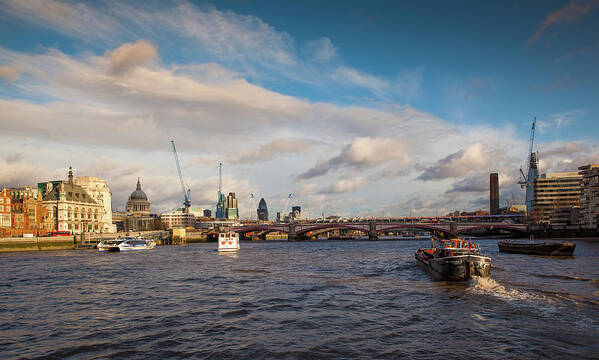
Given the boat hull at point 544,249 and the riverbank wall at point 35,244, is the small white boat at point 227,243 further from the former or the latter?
the boat hull at point 544,249

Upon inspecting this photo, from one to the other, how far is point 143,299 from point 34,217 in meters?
145

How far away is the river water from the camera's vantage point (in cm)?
2141

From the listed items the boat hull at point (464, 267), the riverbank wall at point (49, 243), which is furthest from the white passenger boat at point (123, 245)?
the boat hull at point (464, 267)

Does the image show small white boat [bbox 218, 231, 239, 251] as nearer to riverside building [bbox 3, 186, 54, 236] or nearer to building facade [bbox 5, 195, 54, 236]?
riverside building [bbox 3, 186, 54, 236]

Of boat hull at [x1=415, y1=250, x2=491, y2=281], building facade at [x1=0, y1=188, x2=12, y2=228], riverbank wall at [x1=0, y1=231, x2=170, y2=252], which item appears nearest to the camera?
boat hull at [x1=415, y1=250, x2=491, y2=281]

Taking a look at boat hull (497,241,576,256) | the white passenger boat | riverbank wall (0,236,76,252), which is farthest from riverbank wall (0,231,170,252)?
boat hull (497,241,576,256)

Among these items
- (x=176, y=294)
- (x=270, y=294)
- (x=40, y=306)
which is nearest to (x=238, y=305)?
(x=270, y=294)

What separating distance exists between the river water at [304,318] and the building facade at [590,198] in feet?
453

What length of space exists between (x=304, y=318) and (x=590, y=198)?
581 feet

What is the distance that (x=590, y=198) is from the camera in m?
163

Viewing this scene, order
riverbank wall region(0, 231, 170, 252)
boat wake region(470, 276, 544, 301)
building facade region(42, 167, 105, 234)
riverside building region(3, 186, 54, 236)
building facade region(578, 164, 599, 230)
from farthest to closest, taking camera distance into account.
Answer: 1. building facade region(42, 167, 105, 234)
2. building facade region(578, 164, 599, 230)
3. riverside building region(3, 186, 54, 236)
4. riverbank wall region(0, 231, 170, 252)
5. boat wake region(470, 276, 544, 301)

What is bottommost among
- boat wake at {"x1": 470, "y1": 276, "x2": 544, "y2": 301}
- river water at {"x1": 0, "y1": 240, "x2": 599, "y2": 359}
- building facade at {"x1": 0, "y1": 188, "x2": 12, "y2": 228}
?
boat wake at {"x1": 470, "y1": 276, "x2": 544, "y2": 301}

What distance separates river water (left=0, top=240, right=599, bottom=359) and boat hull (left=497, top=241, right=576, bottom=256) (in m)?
39.1

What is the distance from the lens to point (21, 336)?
24781mm
